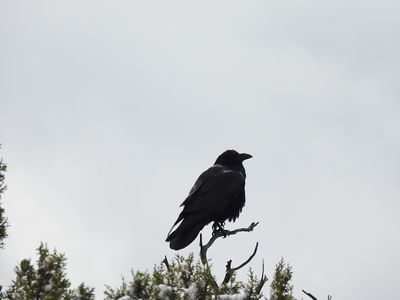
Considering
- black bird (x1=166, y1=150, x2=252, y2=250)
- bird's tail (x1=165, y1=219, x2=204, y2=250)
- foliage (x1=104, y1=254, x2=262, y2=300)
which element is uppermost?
black bird (x1=166, y1=150, x2=252, y2=250)

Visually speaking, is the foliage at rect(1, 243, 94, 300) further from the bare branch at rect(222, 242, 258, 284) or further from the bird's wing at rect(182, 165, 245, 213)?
the bird's wing at rect(182, 165, 245, 213)

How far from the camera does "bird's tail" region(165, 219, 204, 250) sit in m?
9.91

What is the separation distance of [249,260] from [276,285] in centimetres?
46

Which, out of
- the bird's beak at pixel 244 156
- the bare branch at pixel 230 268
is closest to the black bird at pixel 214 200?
the bird's beak at pixel 244 156

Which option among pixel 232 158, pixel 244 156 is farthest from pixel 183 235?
pixel 244 156

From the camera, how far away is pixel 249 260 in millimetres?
8227

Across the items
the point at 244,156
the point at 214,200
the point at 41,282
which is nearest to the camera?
the point at 41,282

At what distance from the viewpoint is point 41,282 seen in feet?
22.3

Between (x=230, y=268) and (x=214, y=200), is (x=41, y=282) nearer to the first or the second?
(x=230, y=268)

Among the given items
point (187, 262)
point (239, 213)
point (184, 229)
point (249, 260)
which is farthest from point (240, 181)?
point (187, 262)

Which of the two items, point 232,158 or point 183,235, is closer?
point 183,235

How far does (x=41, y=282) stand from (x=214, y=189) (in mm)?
4532

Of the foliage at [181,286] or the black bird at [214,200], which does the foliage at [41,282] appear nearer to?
the foliage at [181,286]

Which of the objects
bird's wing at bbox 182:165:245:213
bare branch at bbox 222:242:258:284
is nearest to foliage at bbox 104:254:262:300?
bare branch at bbox 222:242:258:284
